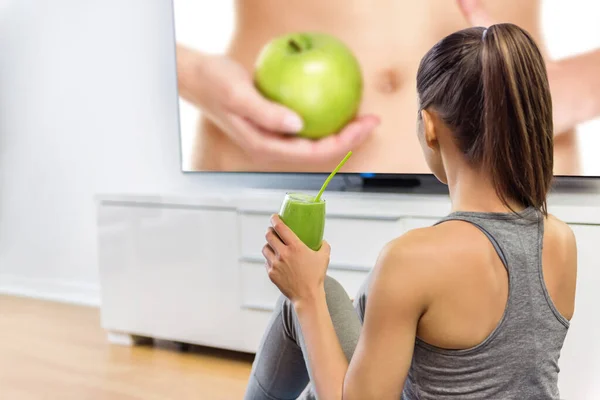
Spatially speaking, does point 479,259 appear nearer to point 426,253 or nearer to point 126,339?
point 426,253

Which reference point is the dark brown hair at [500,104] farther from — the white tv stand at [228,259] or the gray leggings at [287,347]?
the white tv stand at [228,259]

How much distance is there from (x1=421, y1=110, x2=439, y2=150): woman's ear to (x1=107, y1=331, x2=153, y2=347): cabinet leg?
217 cm

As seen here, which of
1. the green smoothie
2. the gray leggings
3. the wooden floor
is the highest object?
the green smoothie

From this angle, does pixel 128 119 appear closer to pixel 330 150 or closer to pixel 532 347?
pixel 330 150

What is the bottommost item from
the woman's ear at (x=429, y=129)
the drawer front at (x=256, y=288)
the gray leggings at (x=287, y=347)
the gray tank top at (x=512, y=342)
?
the drawer front at (x=256, y=288)

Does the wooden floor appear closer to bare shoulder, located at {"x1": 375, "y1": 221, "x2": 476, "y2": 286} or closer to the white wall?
the white wall

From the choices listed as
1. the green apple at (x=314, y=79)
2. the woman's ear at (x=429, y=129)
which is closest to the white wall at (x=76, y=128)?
the green apple at (x=314, y=79)

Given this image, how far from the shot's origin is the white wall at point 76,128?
3129 millimetres

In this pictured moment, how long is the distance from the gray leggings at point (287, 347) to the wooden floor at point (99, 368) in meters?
0.99

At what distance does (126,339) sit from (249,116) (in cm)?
105

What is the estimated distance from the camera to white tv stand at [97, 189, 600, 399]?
A: 1.92 m

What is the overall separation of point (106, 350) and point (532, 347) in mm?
2195

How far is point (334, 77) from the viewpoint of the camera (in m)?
2.48

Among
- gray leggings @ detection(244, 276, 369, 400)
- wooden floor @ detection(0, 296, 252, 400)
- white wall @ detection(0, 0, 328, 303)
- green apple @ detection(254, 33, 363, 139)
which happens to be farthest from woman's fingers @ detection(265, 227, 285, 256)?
white wall @ detection(0, 0, 328, 303)
